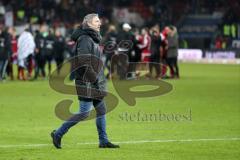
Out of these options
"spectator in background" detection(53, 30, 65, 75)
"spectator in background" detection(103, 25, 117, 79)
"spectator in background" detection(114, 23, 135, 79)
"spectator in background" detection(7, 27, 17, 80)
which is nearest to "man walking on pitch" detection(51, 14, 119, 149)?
"spectator in background" detection(7, 27, 17, 80)

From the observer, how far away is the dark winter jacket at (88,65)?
42.9 ft

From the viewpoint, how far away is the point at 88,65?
43.3 feet

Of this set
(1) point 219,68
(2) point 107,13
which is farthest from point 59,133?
(2) point 107,13

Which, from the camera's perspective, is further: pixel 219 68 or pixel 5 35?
pixel 219 68

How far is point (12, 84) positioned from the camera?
95.6 ft

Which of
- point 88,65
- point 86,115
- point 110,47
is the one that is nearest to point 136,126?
point 86,115

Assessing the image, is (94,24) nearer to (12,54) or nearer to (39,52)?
(12,54)

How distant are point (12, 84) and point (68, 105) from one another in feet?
26.3

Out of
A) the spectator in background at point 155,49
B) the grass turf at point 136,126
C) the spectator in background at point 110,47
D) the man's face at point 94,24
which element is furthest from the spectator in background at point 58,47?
the man's face at point 94,24

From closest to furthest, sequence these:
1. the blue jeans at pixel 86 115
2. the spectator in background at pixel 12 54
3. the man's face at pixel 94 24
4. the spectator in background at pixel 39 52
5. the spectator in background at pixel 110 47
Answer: the man's face at pixel 94 24 → the blue jeans at pixel 86 115 → the spectator in background at pixel 12 54 → the spectator in background at pixel 39 52 → the spectator in background at pixel 110 47

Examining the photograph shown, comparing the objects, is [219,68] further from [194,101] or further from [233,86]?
[194,101]

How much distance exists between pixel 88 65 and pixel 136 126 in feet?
12.9

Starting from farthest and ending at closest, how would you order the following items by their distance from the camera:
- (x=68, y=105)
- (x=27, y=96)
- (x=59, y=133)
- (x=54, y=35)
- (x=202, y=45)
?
(x=202, y=45) → (x=54, y=35) → (x=27, y=96) → (x=68, y=105) → (x=59, y=133)

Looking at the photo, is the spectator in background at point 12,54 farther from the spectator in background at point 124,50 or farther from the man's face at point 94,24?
the man's face at point 94,24
